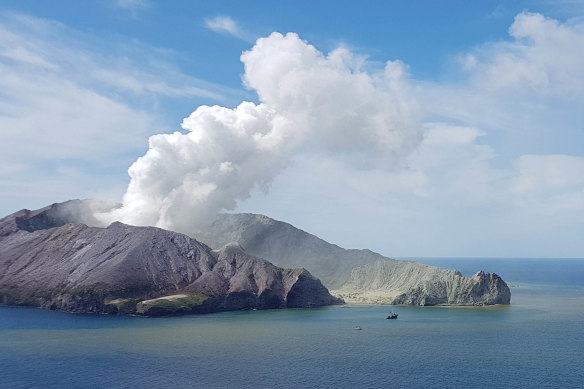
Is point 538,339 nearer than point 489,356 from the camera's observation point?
No

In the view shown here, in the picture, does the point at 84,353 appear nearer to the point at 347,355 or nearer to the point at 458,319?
the point at 347,355

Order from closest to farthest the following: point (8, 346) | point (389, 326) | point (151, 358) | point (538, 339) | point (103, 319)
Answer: point (151, 358) < point (8, 346) < point (538, 339) < point (389, 326) < point (103, 319)

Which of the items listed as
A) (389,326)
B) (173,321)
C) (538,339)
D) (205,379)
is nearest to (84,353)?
(205,379)

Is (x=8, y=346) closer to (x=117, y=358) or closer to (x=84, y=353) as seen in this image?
(x=84, y=353)

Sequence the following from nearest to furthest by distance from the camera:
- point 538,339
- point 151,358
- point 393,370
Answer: point 393,370, point 151,358, point 538,339

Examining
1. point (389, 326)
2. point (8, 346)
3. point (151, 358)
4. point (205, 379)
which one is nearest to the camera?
point (205, 379)

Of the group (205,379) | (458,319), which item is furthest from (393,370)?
(458,319)
